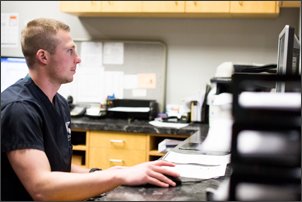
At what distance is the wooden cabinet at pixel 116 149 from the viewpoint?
2953mm

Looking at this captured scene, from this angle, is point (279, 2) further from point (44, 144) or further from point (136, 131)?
point (44, 144)

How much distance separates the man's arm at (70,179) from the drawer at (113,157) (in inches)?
69.0

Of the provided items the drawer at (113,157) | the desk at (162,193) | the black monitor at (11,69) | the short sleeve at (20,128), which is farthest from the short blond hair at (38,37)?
the black monitor at (11,69)

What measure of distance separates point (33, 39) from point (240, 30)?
2.31 m

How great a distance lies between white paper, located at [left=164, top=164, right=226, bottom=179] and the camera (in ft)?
4.52

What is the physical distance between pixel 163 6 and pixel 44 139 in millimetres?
2023

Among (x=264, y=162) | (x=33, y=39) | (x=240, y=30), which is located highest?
(x=240, y=30)

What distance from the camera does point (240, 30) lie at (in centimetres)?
343

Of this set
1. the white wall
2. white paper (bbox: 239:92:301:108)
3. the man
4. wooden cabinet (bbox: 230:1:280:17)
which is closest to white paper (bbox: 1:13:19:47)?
the white wall

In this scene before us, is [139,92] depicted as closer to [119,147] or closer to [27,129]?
[119,147]

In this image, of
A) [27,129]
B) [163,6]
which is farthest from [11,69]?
[27,129]

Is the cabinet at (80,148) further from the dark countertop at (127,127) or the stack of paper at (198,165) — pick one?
the stack of paper at (198,165)

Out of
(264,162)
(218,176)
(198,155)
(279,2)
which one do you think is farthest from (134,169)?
(279,2)

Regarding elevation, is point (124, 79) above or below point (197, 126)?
above
